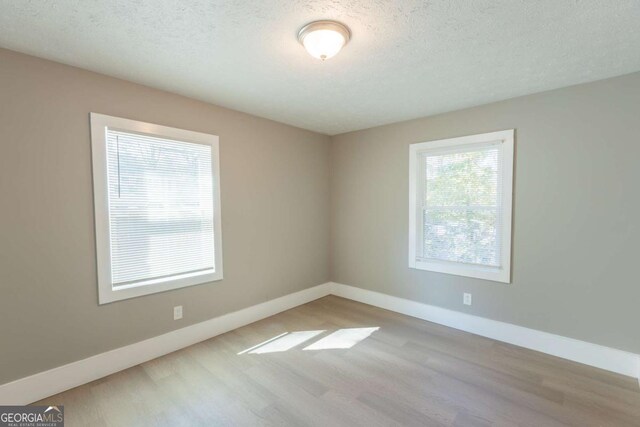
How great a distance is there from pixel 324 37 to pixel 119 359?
Answer: 2.97m

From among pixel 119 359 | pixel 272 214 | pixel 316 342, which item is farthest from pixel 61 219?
pixel 316 342

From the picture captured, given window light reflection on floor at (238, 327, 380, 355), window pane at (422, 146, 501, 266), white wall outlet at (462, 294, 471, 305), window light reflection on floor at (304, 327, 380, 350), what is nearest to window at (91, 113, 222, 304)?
window light reflection on floor at (238, 327, 380, 355)

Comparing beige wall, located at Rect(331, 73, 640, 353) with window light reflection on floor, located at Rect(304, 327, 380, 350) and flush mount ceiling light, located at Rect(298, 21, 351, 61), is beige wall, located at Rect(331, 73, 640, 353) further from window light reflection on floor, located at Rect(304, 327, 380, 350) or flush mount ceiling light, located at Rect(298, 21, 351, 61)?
flush mount ceiling light, located at Rect(298, 21, 351, 61)

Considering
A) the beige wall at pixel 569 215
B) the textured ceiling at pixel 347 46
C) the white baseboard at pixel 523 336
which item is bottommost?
the white baseboard at pixel 523 336

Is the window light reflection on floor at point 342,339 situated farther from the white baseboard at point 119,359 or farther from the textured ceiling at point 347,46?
the textured ceiling at point 347,46

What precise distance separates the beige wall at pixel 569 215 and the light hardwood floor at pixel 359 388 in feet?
1.37

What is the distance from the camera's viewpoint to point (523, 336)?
276 cm

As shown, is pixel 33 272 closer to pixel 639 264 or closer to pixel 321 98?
pixel 321 98

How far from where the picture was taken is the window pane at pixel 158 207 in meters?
2.38

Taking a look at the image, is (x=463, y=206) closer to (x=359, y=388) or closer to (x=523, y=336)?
(x=523, y=336)

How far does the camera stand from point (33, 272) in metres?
2.01

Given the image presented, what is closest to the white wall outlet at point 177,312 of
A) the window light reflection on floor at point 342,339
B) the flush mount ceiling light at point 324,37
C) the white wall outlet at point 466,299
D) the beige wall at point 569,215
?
the window light reflection on floor at point 342,339

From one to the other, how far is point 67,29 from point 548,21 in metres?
2.86

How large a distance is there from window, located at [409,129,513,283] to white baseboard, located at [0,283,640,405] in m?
0.54
